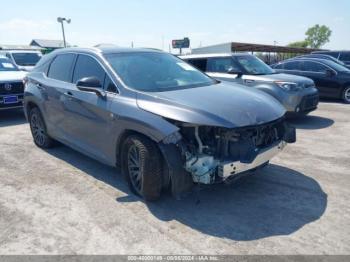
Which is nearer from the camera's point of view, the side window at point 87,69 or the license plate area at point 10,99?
the side window at point 87,69

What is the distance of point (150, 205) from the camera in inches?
161

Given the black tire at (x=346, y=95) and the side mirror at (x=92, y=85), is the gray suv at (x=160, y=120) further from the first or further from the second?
the black tire at (x=346, y=95)

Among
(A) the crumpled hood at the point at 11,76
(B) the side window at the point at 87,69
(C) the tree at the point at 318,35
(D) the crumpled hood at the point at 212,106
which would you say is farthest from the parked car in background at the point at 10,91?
(C) the tree at the point at 318,35

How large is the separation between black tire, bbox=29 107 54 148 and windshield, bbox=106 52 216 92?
223cm

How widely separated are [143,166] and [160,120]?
547mm

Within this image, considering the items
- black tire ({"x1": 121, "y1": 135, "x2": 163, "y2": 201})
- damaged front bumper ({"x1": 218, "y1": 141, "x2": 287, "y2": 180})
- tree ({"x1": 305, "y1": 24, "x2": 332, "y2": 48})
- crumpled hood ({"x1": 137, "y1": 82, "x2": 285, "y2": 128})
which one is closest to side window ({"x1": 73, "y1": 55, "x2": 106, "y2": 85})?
crumpled hood ({"x1": 137, "y1": 82, "x2": 285, "y2": 128})

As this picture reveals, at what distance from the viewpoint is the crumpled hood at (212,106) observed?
11.9 feet

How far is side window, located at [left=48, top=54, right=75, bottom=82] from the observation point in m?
5.40

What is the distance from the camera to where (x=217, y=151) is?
377 cm

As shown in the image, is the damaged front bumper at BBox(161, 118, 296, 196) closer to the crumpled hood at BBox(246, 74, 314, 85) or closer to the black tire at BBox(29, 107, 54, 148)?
the black tire at BBox(29, 107, 54, 148)

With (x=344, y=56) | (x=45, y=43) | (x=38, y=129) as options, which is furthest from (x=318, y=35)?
(x=38, y=129)

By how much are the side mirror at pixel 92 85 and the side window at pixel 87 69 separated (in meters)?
0.17

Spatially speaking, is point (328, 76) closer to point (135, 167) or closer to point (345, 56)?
point (345, 56)

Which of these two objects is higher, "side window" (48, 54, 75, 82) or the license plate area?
"side window" (48, 54, 75, 82)
